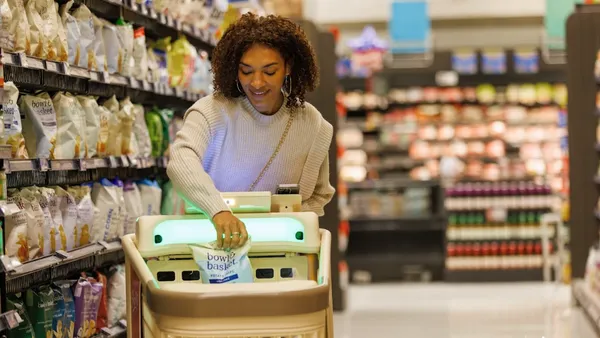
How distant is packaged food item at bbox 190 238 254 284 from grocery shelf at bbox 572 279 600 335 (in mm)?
4057

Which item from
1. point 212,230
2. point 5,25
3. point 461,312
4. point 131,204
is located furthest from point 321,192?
point 461,312

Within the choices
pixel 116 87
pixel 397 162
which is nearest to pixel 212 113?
pixel 116 87

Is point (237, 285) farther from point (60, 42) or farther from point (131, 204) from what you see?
point (131, 204)

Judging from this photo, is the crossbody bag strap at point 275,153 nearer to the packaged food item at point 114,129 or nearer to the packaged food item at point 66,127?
the packaged food item at point 66,127

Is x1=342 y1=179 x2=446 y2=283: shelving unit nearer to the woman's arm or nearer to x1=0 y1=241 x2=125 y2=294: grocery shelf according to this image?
x1=0 y1=241 x2=125 y2=294: grocery shelf

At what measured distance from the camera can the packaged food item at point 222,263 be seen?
8.83 ft

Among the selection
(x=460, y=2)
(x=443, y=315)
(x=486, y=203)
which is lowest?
(x=443, y=315)

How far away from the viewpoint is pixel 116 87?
5223mm

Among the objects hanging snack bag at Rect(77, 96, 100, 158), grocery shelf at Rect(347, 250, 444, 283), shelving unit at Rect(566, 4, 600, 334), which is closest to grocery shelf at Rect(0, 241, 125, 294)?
hanging snack bag at Rect(77, 96, 100, 158)

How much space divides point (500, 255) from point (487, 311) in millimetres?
2596

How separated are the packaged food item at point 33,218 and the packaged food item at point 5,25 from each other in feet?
2.06

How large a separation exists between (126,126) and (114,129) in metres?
0.14

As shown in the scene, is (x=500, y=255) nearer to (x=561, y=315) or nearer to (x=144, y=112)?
(x=561, y=315)

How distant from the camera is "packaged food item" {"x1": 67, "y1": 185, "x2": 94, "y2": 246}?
15.0 ft
